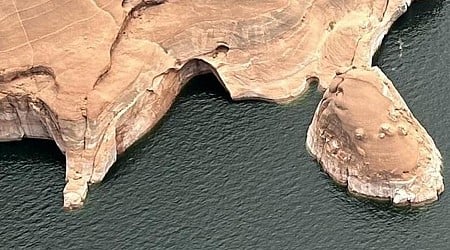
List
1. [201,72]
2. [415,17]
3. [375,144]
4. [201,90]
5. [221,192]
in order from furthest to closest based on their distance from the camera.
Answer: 1. [415,17]
2. [201,72]
3. [201,90]
4. [221,192]
5. [375,144]

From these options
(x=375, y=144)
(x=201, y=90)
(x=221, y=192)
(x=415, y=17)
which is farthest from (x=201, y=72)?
(x=415, y=17)

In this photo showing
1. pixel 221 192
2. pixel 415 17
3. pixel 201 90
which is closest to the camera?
pixel 221 192

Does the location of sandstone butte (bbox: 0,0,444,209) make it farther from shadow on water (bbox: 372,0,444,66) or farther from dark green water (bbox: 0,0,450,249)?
dark green water (bbox: 0,0,450,249)

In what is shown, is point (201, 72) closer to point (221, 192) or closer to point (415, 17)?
point (221, 192)

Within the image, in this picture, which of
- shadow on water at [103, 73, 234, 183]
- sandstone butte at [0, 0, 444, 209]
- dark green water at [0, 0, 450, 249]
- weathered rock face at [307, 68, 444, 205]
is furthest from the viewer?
shadow on water at [103, 73, 234, 183]

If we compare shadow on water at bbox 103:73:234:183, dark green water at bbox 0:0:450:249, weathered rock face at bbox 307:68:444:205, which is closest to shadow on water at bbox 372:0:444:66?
dark green water at bbox 0:0:450:249

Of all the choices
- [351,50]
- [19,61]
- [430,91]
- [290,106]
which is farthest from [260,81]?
[19,61]

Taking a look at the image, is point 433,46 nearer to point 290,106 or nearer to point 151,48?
point 290,106
